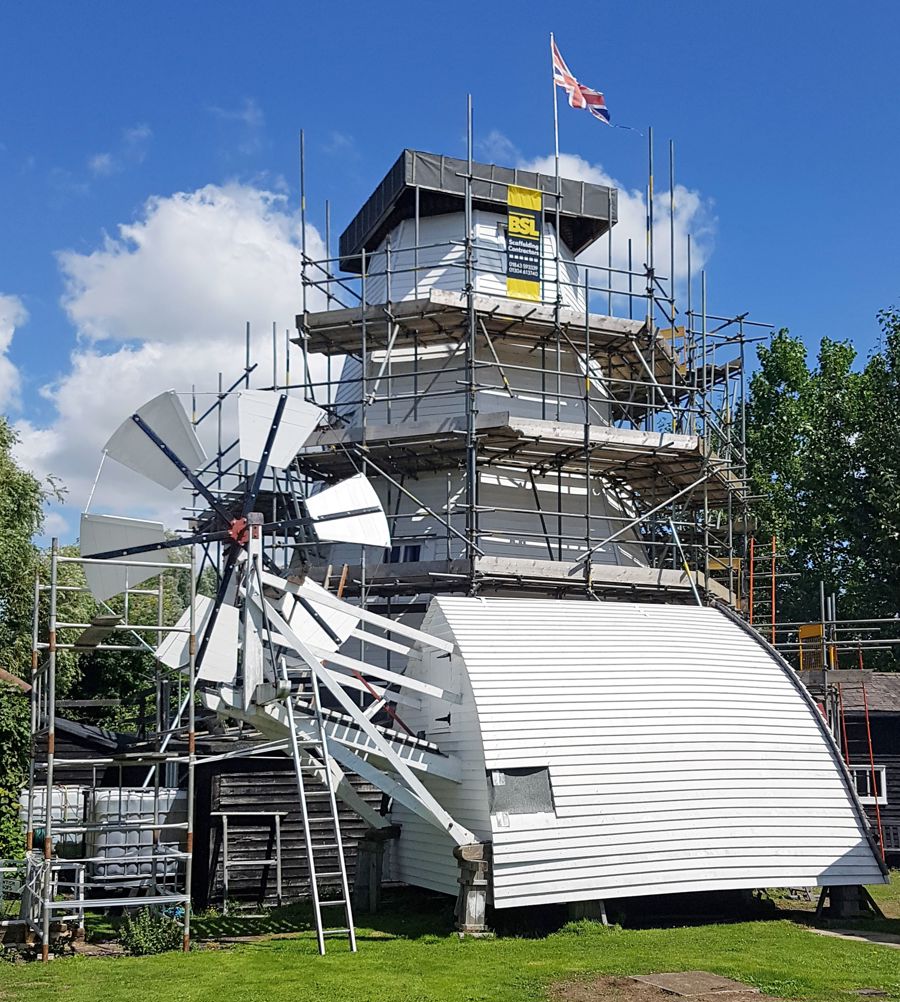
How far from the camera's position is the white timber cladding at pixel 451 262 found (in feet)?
95.1

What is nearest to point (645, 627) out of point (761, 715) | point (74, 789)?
point (761, 715)

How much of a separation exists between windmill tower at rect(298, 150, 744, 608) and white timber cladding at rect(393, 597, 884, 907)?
5337 mm

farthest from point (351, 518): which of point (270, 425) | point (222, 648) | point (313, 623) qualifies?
point (313, 623)

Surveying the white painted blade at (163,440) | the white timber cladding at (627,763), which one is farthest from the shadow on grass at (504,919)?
the white painted blade at (163,440)

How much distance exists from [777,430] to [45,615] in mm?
36023

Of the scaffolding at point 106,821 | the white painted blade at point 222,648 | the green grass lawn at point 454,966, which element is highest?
the white painted blade at point 222,648

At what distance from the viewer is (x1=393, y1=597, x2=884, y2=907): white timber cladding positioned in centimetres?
1766

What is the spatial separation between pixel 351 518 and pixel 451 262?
11.5 meters

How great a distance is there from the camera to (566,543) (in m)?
27.5

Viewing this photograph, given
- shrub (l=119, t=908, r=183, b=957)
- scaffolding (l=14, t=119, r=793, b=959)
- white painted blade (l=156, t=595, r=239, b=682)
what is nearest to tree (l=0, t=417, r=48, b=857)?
scaffolding (l=14, t=119, r=793, b=959)

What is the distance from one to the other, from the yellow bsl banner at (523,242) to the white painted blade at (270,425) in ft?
36.7

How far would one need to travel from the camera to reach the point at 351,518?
61.7ft

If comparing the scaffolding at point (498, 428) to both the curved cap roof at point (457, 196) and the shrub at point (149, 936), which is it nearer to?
the curved cap roof at point (457, 196)

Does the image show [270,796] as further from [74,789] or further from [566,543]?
[566,543]
